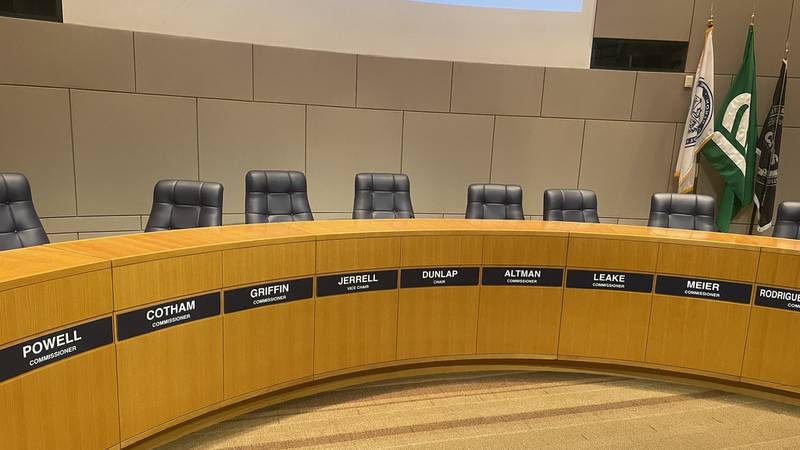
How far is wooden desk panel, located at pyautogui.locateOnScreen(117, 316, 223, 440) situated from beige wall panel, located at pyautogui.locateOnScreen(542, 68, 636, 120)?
4.12m

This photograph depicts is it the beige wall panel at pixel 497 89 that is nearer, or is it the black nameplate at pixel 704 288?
the black nameplate at pixel 704 288

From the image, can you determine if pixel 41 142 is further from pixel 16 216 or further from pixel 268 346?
pixel 268 346

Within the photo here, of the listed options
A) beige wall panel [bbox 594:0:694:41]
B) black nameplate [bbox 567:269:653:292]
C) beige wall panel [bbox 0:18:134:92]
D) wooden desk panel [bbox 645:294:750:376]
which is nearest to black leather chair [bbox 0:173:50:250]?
beige wall panel [bbox 0:18:134:92]

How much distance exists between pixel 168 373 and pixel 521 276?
1.91m

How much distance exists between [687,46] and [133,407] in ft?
18.5

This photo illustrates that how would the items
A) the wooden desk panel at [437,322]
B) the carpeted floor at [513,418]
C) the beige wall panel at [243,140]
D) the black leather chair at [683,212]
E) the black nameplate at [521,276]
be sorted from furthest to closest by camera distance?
the beige wall panel at [243,140] < the black leather chair at [683,212] < the black nameplate at [521,276] < the wooden desk panel at [437,322] < the carpeted floor at [513,418]

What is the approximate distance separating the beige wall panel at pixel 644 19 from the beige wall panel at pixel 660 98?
0.39 meters

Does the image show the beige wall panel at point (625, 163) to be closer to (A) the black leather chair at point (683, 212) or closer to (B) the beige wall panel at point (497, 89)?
(B) the beige wall panel at point (497, 89)

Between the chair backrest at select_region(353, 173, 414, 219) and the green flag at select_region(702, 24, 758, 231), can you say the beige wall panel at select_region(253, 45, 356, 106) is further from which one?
the green flag at select_region(702, 24, 758, 231)

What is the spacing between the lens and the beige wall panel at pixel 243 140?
4.59 meters

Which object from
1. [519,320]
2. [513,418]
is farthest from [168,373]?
[519,320]

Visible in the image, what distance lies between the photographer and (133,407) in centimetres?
204

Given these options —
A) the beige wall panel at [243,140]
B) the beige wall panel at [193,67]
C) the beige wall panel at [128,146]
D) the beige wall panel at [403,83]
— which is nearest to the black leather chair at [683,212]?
the beige wall panel at [403,83]

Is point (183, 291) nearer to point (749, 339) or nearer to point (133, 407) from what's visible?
point (133, 407)
